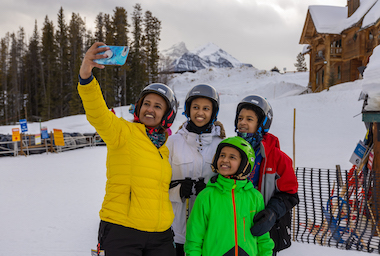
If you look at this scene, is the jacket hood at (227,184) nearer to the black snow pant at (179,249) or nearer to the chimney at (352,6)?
the black snow pant at (179,249)

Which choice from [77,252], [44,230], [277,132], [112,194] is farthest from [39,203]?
[277,132]

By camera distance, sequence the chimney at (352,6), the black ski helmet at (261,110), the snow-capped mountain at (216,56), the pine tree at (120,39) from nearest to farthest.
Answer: the black ski helmet at (261,110) < the chimney at (352,6) < the pine tree at (120,39) < the snow-capped mountain at (216,56)

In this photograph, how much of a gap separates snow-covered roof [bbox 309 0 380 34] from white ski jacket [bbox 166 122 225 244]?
77.5 feet

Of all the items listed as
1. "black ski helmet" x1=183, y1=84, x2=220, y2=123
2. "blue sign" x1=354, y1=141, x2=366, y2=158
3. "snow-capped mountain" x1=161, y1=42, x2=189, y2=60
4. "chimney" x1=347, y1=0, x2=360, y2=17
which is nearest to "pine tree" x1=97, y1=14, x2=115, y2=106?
"chimney" x1=347, y1=0, x2=360, y2=17

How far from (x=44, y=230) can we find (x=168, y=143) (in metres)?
3.99

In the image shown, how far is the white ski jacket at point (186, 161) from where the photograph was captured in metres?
2.36

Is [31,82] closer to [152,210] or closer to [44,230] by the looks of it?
[44,230]

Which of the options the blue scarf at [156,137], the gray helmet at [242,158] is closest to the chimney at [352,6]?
the gray helmet at [242,158]

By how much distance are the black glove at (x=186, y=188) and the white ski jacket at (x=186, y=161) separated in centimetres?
9

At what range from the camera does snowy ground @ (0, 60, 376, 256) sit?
453cm

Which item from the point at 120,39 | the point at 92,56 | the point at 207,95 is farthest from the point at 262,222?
the point at 120,39

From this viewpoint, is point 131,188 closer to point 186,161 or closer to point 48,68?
point 186,161

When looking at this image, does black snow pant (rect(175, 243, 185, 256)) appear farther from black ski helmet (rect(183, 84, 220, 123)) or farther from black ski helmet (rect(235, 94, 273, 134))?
black ski helmet (rect(235, 94, 273, 134))

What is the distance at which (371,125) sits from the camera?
224 inches
